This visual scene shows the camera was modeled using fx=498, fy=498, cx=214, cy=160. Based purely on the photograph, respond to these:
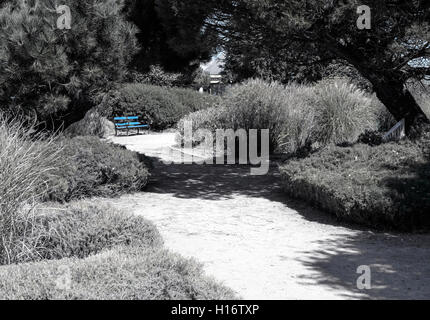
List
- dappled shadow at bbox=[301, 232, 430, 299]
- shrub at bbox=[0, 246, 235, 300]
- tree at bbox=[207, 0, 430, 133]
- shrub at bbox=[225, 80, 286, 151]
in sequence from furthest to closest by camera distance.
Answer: shrub at bbox=[225, 80, 286, 151]
tree at bbox=[207, 0, 430, 133]
dappled shadow at bbox=[301, 232, 430, 299]
shrub at bbox=[0, 246, 235, 300]

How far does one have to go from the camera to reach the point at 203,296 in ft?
11.0

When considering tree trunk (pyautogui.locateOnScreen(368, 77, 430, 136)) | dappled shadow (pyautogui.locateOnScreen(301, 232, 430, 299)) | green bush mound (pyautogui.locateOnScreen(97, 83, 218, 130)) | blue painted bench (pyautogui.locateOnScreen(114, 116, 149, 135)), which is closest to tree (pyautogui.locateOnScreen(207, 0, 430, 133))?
tree trunk (pyautogui.locateOnScreen(368, 77, 430, 136))

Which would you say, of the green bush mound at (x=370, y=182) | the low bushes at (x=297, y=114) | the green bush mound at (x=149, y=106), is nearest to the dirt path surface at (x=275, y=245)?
the green bush mound at (x=370, y=182)

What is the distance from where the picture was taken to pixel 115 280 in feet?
11.1

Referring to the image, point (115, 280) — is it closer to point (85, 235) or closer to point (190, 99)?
point (85, 235)

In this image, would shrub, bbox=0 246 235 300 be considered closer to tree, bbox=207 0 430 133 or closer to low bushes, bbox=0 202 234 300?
low bushes, bbox=0 202 234 300

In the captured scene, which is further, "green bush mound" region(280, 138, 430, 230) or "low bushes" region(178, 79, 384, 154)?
"low bushes" region(178, 79, 384, 154)

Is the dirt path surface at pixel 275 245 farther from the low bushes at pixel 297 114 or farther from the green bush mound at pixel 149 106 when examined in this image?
the green bush mound at pixel 149 106

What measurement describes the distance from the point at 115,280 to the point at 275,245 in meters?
2.33

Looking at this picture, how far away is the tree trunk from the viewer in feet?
27.7

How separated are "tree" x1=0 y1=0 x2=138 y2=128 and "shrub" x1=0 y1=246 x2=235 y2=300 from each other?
4255mm

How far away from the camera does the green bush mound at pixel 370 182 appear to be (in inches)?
230

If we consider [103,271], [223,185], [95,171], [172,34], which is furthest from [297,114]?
[103,271]
